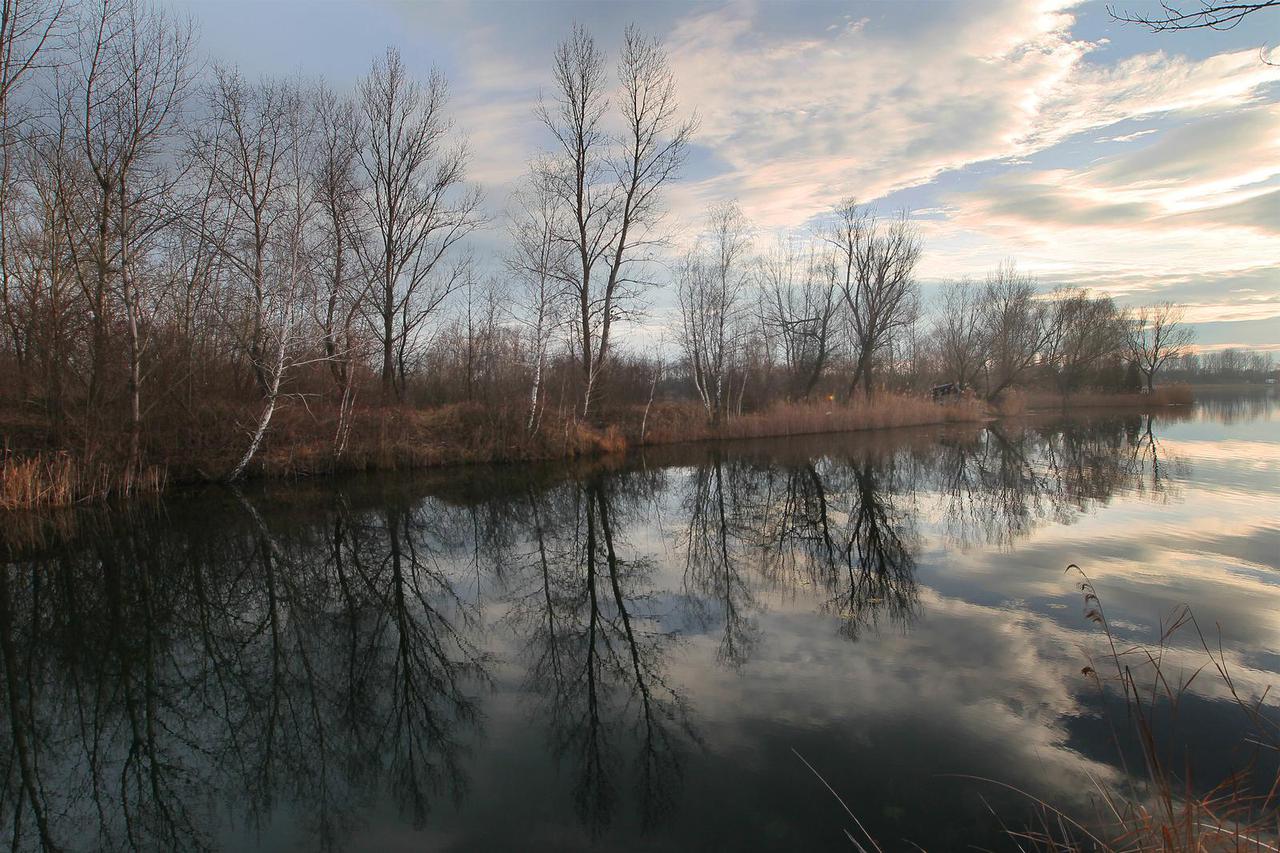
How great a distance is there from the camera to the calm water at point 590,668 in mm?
3619

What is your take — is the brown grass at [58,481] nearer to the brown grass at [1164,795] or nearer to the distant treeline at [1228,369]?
the brown grass at [1164,795]

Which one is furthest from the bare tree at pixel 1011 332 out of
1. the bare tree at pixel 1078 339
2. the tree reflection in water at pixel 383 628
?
the tree reflection in water at pixel 383 628

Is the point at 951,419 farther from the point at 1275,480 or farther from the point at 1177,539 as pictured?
the point at 1177,539

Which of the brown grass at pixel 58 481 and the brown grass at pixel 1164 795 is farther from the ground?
the brown grass at pixel 58 481

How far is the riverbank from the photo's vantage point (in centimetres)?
1245

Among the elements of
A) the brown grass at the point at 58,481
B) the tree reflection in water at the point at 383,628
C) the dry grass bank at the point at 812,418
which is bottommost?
the tree reflection in water at the point at 383,628

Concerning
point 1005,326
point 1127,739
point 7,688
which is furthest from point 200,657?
point 1005,326

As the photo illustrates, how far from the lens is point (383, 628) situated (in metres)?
6.44

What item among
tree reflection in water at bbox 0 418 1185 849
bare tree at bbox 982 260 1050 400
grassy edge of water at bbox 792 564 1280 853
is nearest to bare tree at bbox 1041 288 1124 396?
bare tree at bbox 982 260 1050 400

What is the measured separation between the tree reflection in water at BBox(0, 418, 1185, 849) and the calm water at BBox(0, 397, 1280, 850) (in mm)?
34

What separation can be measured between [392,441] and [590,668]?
14.5 meters

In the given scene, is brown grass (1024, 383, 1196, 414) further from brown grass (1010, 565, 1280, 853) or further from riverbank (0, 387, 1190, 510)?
brown grass (1010, 565, 1280, 853)

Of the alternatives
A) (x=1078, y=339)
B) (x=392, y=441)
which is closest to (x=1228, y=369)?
(x=1078, y=339)

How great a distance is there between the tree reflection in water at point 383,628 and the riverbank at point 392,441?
1.17 m
